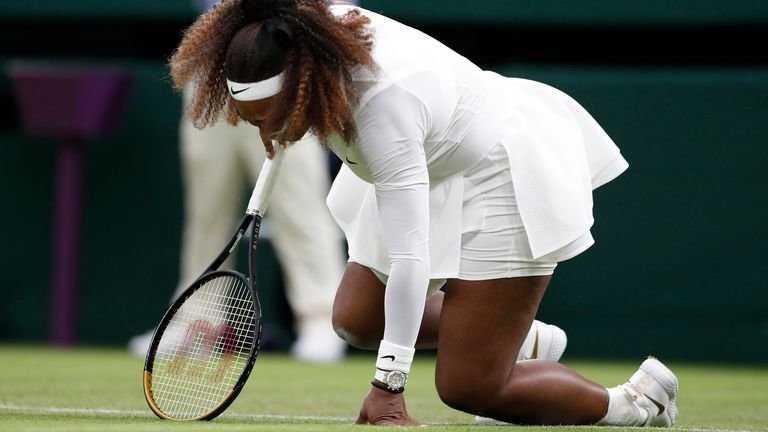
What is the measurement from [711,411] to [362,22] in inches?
78.8

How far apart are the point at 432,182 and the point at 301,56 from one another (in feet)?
2.32

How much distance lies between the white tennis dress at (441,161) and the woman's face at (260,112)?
20 cm

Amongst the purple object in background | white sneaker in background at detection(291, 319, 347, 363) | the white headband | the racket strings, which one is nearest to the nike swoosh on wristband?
the white headband

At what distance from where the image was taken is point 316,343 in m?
7.16

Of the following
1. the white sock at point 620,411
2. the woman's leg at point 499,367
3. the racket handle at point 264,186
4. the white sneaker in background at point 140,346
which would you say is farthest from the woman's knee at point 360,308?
the white sneaker in background at point 140,346

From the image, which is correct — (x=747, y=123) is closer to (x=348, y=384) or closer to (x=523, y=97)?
(x=348, y=384)

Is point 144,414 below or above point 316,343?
above

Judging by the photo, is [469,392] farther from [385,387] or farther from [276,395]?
[276,395]

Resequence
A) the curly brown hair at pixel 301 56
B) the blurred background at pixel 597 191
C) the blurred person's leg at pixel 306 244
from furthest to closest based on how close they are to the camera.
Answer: the blurred background at pixel 597 191
the blurred person's leg at pixel 306 244
the curly brown hair at pixel 301 56

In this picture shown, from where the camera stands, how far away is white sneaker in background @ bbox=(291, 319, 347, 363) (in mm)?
7156

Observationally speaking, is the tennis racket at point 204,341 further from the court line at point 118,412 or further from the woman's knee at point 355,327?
the woman's knee at point 355,327

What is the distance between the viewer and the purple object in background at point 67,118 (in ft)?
25.6

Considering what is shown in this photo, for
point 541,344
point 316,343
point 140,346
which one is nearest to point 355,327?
point 541,344

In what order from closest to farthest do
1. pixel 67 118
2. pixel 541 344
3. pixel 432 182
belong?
pixel 432 182, pixel 541 344, pixel 67 118
